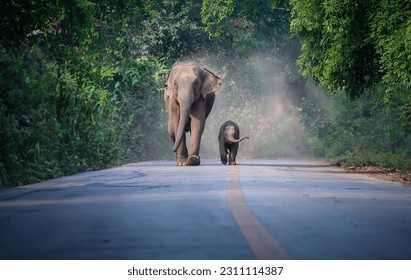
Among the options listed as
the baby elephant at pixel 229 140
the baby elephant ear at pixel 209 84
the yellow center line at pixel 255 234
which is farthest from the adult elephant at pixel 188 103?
the yellow center line at pixel 255 234

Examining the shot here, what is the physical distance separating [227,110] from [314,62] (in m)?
28.5

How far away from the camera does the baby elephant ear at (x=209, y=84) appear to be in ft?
96.5

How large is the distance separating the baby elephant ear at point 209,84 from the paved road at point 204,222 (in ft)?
44.5

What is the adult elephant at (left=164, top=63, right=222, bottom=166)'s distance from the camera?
27656mm

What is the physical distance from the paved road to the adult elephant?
11.6m

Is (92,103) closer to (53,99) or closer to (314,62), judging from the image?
(53,99)

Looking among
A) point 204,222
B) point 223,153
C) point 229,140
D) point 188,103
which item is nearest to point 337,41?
point 188,103

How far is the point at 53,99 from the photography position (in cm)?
2300

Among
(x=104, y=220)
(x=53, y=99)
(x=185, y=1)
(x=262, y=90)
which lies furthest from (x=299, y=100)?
(x=104, y=220)

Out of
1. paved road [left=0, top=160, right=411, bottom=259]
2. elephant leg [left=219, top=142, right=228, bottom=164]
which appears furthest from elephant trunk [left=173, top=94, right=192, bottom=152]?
paved road [left=0, top=160, right=411, bottom=259]

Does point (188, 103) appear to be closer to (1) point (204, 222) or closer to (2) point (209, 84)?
(2) point (209, 84)

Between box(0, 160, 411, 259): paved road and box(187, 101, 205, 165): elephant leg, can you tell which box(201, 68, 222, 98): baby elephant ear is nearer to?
box(187, 101, 205, 165): elephant leg

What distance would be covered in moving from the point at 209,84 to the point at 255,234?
21.2 metres
